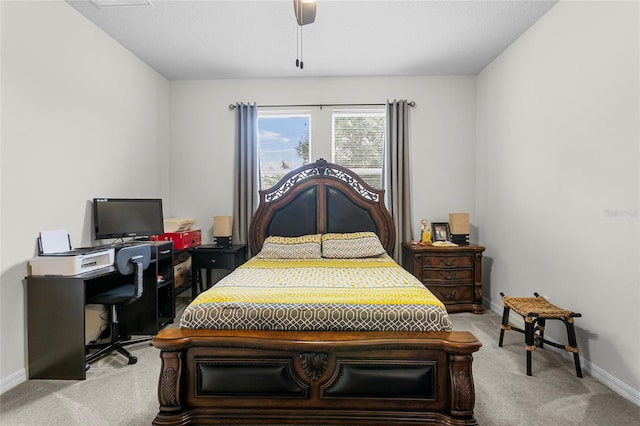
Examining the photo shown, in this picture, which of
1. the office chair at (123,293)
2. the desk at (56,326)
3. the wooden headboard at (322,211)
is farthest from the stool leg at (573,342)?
the desk at (56,326)

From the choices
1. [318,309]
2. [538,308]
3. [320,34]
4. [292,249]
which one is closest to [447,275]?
[538,308]

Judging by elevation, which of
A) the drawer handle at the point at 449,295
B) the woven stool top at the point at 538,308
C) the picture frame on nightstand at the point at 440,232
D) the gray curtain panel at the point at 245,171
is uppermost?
the gray curtain panel at the point at 245,171

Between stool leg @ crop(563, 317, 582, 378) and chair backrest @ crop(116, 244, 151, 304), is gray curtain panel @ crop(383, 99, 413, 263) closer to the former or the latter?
stool leg @ crop(563, 317, 582, 378)

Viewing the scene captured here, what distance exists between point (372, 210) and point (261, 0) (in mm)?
2471

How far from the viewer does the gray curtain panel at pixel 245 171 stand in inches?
168

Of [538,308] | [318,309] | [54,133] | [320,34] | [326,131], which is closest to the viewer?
[318,309]

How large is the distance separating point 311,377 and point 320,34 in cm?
299

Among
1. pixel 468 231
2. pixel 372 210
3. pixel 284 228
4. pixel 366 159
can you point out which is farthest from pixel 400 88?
pixel 284 228

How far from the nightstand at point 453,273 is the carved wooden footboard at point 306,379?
1.98 meters

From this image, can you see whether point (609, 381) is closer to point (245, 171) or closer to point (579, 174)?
point (579, 174)

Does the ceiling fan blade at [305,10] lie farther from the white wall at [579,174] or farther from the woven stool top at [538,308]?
the woven stool top at [538,308]

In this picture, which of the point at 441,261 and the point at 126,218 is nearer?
the point at 126,218

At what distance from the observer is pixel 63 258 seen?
2.39 metres

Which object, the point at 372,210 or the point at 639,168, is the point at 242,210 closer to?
the point at 372,210
